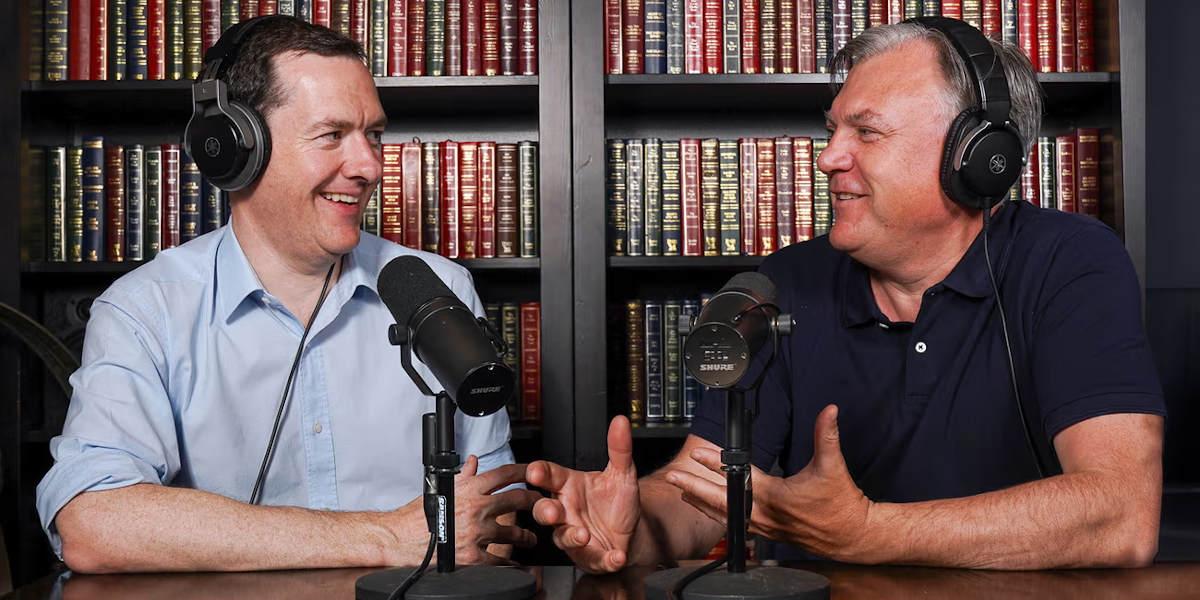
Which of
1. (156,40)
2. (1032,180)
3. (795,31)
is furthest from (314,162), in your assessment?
(1032,180)

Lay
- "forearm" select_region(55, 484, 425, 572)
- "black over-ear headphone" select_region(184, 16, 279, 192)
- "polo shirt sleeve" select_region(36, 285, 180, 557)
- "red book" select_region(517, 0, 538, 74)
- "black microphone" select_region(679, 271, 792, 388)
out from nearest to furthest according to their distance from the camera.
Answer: "black microphone" select_region(679, 271, 792, 388) < "forearm" select_region(55, 484, 425, 572) < "polo shirt sleeve" select_region(36, 285, 180, 557) < "black over-ear headphone" select_region(184, 16, 279, 192) < "red book" select_region(517, 0, 538, 74)

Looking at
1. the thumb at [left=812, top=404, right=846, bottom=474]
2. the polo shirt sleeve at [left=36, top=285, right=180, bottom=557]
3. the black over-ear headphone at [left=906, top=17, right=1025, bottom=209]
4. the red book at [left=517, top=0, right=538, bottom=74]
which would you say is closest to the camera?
the thumb at [left=812, top=404, right=846, bottom=474]

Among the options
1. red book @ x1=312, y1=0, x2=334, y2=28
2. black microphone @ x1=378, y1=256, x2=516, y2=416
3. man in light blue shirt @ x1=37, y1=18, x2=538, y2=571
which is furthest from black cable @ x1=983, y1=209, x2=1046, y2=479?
red book @ x1=312, y1=0, x2=334, y2=28

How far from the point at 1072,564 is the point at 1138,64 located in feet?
4.43

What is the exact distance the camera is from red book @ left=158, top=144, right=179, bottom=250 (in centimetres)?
223

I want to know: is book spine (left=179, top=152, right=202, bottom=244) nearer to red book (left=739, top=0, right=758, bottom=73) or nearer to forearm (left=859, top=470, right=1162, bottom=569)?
red book (left=739, top=0, right=758, bottom=73)

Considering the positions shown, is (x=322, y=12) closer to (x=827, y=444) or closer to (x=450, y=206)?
(x=450, y=206)

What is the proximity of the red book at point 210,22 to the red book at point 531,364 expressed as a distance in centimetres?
84

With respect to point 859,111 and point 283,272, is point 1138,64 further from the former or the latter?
point 283,272

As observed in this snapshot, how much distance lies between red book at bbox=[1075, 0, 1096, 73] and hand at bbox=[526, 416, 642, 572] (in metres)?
1.52

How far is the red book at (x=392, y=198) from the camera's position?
2221mm

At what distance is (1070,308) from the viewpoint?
1.37 meters

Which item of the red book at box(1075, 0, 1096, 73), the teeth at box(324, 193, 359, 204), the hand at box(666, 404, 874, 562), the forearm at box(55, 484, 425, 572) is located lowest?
the forearm at box(55, 484, 425, 572)

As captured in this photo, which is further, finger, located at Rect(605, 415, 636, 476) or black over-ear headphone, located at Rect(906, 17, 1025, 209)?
black over-ear headphone, located at Rect(906, 17, 1025, 209)
